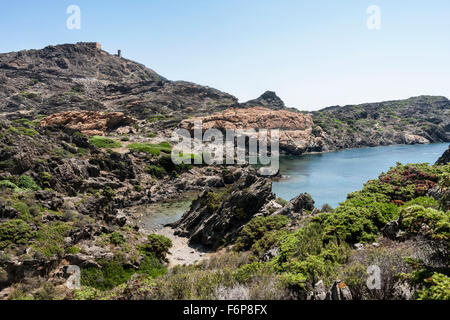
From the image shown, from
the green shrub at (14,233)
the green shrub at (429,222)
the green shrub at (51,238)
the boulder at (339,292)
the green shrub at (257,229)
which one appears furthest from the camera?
the green shrub at (257,229)

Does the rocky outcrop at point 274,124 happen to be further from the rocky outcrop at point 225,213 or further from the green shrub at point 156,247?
the green shrub at point 156,247

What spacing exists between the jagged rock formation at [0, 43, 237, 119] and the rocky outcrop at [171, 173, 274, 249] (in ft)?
294

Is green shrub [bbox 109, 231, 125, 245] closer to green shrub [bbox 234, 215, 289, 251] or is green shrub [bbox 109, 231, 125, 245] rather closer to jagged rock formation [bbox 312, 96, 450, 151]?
green shrub [bbox 234, 215, 289, 251]

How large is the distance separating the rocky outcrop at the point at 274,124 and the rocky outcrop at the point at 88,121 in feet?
83.5

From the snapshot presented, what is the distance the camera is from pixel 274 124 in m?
120

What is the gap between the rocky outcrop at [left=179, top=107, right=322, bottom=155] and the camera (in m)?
110

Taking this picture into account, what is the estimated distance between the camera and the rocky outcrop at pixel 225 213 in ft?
107

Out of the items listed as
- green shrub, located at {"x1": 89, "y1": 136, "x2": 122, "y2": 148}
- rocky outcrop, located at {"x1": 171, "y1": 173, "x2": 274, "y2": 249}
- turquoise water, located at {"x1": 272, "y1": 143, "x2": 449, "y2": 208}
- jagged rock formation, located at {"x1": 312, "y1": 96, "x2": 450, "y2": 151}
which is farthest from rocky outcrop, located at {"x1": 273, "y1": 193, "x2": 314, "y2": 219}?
jagged rock formation, located at {"x1": 312, "y1": 96, "x2": 450, "y2": 151}

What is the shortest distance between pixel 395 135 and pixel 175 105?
128370mm

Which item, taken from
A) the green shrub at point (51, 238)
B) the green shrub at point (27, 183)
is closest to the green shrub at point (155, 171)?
the green shrub at point (27, 183)

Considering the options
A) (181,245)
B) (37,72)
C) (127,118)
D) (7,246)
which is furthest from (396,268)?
(37,72)

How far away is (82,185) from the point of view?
149 feet

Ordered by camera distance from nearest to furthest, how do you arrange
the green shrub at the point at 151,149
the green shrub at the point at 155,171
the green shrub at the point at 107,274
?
the green shrub at the point at 107,274 < the green shrub at the point at 155,171 < the green shrub at the point at 151,149

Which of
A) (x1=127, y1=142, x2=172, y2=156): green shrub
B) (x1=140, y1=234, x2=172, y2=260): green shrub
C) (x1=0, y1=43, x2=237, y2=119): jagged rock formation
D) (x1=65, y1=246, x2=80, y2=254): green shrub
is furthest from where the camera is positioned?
(x1=0, y1=43, x2=237, y2=119): jagged rock formation
